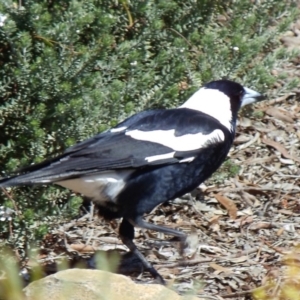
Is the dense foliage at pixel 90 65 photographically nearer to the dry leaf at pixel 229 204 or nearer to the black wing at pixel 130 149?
the black wing at pixel 130 149

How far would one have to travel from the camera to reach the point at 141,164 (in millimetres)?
3111

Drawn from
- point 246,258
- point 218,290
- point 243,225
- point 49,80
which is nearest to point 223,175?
point 243,225

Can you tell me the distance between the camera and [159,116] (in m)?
3.21

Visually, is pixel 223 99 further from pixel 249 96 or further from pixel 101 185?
pixel 101 185

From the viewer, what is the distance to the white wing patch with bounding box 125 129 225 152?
316cm

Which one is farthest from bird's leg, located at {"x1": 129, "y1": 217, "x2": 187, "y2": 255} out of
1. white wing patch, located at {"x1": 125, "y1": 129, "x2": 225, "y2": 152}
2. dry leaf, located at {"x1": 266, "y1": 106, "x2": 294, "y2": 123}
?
dry leaf, located at {"x1": 266, "y1": 106, "x2": 294, "y2": 123}

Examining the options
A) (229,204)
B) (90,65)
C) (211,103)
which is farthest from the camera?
(229,204)

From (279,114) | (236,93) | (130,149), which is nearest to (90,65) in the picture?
(130,149)

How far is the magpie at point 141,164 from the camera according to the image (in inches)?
119

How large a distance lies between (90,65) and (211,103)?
23.8 inches

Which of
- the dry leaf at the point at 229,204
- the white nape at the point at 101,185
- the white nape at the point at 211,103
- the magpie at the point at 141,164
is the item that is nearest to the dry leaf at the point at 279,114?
the dry leaf at the point at 229,204

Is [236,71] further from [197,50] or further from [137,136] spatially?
[137,136]

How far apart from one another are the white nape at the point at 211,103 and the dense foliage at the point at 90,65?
0.07 meters

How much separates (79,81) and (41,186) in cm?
41
